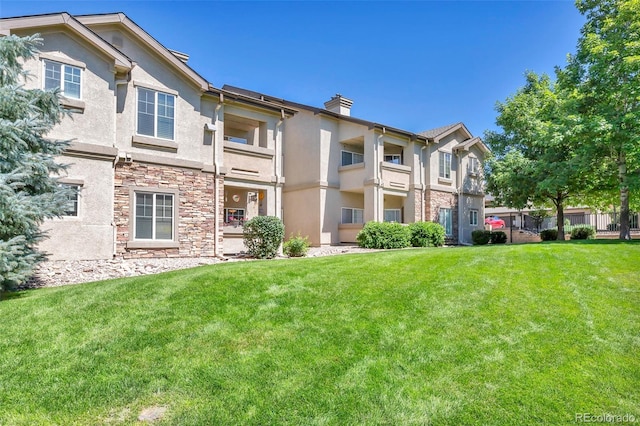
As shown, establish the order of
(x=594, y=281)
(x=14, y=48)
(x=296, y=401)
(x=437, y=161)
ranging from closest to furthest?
(x=296, y=401)
(x=594, y=281)
(x=14, y=48)
(x=437, y=161)

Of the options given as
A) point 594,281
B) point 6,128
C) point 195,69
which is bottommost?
point 594,281

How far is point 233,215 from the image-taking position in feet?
66.5

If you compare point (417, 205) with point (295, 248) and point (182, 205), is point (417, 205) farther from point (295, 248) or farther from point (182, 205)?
point (182, 205)

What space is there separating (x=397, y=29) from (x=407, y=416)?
1661 centimetres

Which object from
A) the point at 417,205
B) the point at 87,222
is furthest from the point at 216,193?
the point at 417,205

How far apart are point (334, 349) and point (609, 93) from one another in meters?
17.3

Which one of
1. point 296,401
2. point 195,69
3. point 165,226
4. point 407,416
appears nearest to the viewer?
point 407,416

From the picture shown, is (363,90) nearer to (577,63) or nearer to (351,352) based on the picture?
(577,63)

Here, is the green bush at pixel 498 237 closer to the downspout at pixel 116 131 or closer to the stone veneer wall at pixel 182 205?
the stone veneer wall at pixel 182 205

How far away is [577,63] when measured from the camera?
18453 millimetres

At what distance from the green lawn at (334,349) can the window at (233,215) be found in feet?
38.8

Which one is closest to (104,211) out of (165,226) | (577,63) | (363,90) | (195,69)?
(165,226)

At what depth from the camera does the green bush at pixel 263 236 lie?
49.7 ft

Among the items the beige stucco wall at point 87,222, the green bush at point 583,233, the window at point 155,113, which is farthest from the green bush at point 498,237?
the beige stucco wall at point 87,222
